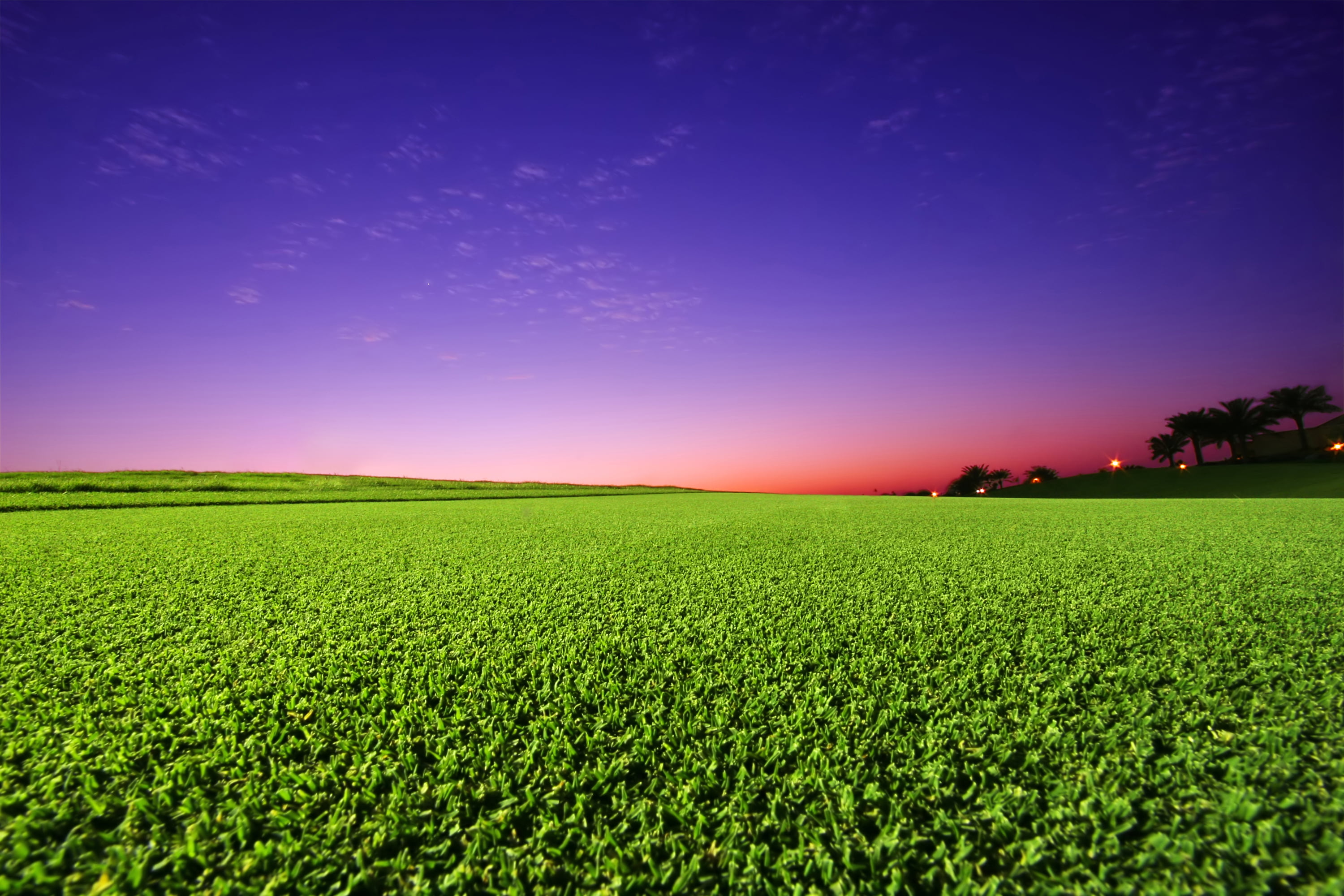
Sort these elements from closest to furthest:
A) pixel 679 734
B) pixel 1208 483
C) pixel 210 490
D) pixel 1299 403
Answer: pixel 679 734 → pixel 210 490 → pixel 1208 483 → pixel 1299 403

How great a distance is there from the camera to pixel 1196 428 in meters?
36.6

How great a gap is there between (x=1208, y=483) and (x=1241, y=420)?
16.6 metres

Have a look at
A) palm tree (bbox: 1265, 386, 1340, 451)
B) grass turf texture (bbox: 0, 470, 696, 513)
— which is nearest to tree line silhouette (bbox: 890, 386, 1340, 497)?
palm tree (bbox: 1265, 386, 1340, 451)

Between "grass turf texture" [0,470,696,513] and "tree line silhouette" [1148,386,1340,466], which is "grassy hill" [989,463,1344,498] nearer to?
"tree line silhouette" [1148,386,1340,466]

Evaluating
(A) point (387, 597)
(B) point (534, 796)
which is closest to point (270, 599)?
(A) point (387, 597)

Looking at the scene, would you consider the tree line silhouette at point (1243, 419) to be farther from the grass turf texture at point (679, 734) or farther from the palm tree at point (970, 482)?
the grass turf texture at point (679, 734)

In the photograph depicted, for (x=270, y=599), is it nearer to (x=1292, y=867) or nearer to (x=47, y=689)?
(x=47, y=689)

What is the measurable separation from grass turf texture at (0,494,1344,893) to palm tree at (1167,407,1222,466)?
4577cm

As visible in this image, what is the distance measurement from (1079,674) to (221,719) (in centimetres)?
288

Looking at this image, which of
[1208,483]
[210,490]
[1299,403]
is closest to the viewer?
[210,490]

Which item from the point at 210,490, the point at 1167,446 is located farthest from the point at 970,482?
the point at 210,490

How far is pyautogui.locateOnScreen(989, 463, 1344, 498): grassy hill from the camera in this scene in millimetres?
18062

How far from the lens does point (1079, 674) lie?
1.88 metres

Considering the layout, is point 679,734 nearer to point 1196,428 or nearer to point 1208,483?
point 1208,483
